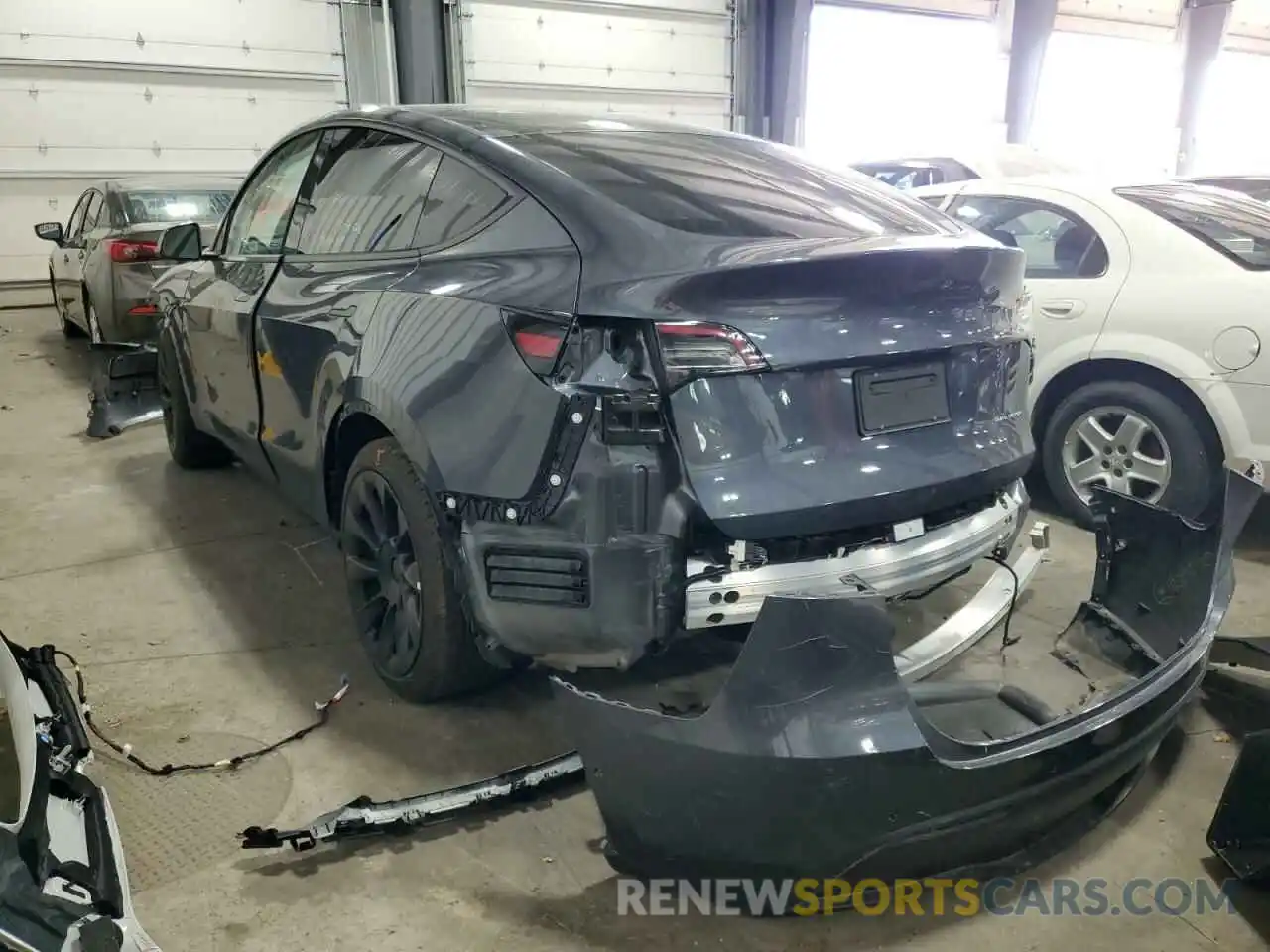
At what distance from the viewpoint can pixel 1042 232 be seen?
445cm

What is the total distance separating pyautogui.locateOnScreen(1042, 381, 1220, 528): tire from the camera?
3.76m

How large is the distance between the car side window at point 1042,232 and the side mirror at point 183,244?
316 cm

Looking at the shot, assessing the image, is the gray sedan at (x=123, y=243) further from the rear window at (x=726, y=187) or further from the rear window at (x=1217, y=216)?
the rear window at (x=1217, y=216)

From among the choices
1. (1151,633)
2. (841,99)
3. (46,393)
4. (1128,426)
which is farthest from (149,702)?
(841,99)

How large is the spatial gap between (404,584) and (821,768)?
1304 millimetres

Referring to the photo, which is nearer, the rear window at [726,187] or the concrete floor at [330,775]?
the concrete floor at [330,775]

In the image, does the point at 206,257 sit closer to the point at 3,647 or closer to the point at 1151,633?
the point at 3,647

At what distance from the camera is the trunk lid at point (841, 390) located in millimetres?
1924

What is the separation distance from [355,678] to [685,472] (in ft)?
4.83

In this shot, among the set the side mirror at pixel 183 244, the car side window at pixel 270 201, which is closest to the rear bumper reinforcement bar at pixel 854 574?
the car side window at pixel 270 201

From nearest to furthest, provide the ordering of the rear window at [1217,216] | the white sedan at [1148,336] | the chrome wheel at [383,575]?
the chrome wheel at [383,575], the white sedan at [1148,336], the rear window at [1217,216]

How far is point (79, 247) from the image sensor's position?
26.1 feet

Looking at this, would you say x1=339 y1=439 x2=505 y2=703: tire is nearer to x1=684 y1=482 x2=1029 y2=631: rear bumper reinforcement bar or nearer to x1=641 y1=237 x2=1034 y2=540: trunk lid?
x1=684 y1=482 x2=1029 y2=631: rear bumper reinforcement bar

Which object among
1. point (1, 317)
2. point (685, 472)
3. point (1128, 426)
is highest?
point (685, 472)
